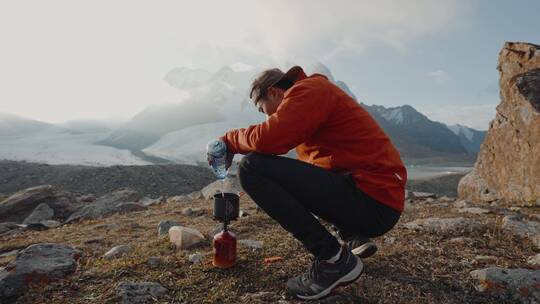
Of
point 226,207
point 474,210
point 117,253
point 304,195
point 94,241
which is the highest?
point 304,195

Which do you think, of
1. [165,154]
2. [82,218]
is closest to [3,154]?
[165,154]

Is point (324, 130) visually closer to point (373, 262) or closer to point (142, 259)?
point (373, 262)

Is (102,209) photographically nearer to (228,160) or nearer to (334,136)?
(228,160)

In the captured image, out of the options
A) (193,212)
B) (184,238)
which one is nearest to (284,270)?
(184,238)

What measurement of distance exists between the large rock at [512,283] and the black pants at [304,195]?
4.29 ft

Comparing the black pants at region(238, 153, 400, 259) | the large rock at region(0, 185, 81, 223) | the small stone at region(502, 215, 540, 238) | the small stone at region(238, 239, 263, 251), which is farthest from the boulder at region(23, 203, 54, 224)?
the small stone at region(502, 215, 540, 238)

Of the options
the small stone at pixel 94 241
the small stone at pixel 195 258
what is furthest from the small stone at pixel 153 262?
the small stone at pixel 94 241

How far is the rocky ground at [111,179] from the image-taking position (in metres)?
24.5

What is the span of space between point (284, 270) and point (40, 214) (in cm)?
953

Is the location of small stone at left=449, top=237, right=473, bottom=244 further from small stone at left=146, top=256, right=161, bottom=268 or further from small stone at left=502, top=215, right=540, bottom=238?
small stone at left=146, top=256, right=161, bottom=268

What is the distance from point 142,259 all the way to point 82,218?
6.91 metres

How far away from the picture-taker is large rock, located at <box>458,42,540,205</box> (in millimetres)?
9891

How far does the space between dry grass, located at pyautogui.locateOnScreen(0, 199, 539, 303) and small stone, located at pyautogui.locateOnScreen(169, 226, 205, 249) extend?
4.0 inches

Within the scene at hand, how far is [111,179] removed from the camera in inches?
1005
